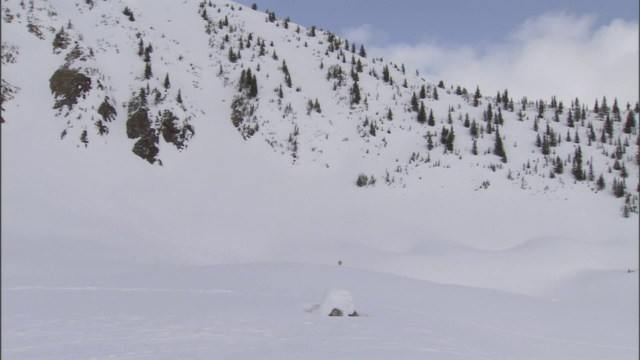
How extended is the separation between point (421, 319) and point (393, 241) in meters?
20.8

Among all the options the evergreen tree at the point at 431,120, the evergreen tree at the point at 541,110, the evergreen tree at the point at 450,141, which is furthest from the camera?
the evergreen tree at the point at 541,110

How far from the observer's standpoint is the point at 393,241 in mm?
32594

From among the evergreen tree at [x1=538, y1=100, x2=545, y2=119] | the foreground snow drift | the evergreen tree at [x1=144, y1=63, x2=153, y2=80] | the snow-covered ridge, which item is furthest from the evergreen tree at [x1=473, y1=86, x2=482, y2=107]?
the foreground snow drift

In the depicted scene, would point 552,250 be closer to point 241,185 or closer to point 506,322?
point 506,322

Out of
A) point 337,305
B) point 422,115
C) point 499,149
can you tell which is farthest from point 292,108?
point 337,305

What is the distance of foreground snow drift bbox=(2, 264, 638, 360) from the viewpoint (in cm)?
744

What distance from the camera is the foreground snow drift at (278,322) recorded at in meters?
7.44

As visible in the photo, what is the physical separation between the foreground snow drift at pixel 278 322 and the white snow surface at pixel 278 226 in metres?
0.09

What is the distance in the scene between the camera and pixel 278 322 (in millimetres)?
10195

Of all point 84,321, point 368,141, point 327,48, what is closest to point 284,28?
point 327,48

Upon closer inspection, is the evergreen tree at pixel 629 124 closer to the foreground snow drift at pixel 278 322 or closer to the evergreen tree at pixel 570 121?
the evergreen tree at pixel 570 121

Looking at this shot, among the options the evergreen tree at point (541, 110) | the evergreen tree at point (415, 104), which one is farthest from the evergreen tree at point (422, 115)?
the evergreen tree at point (541, 110)

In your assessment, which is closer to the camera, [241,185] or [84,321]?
[84,321]

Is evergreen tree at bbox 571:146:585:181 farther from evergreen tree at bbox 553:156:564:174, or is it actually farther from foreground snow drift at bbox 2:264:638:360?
foreground snow drift at bbox 2:264:638:360
